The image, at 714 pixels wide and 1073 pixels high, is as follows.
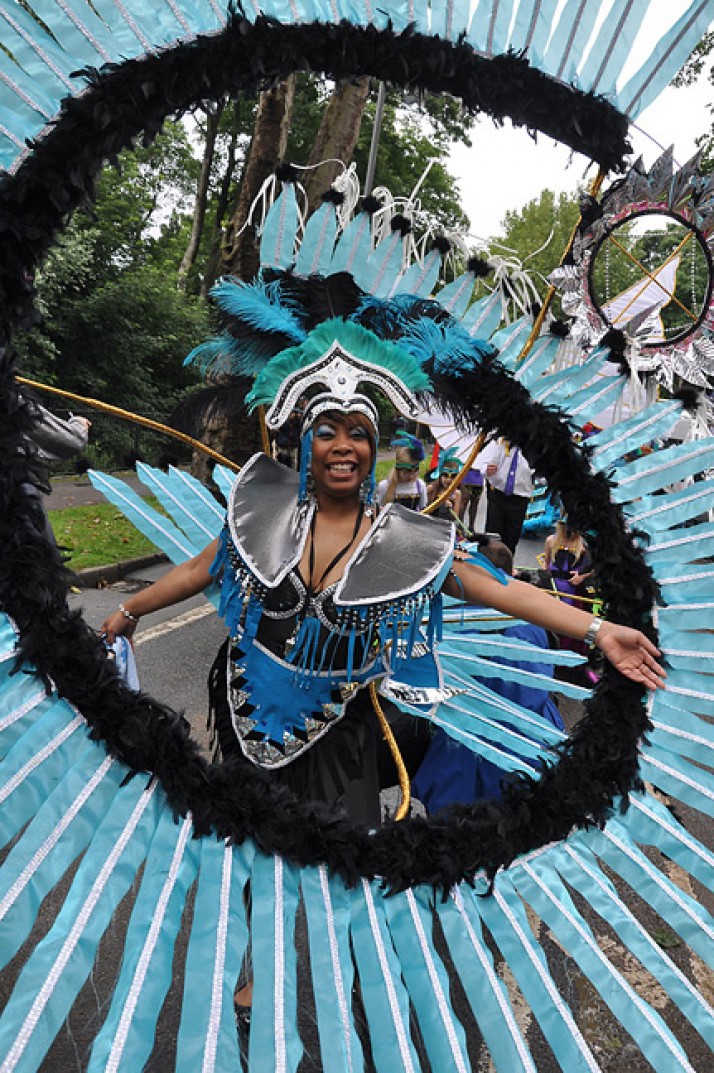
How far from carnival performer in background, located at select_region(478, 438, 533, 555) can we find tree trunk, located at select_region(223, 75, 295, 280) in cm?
280

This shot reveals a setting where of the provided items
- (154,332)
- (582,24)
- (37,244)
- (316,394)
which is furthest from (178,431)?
(154,332)

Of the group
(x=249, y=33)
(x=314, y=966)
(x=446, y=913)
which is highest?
(x=249, y=33)

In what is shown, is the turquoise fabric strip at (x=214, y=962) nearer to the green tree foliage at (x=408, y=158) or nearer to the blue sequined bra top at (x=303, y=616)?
the blue sequined bra top at (x=303, y=616)

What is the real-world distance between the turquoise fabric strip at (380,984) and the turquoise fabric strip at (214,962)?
0.23 meters

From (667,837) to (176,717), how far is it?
115cm

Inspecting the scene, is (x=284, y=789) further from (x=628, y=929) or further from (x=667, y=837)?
(x=667, y=837)

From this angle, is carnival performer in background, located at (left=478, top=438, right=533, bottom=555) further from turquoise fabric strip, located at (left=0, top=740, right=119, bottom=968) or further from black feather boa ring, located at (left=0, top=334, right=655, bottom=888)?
turquoise fabric strip, located at (left=0, top=740, right=119, bottom=968)

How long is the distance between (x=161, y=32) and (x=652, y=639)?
A: 1.73 meters

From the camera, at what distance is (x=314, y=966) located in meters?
1.43

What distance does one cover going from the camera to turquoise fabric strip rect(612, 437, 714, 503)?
2.04 meters

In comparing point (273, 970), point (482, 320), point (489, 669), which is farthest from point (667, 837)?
point (482, 320)

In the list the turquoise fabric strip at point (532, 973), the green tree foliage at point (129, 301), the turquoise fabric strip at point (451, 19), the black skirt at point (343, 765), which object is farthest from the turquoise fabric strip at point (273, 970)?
the green tree foliage at point (129, 301)

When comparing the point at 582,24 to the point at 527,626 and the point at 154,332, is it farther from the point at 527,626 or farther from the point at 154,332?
the point at 154,332

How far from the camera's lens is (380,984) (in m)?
1.43
